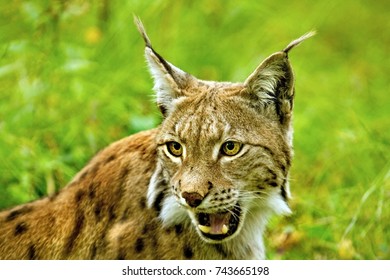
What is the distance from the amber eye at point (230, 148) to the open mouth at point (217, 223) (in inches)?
12.2

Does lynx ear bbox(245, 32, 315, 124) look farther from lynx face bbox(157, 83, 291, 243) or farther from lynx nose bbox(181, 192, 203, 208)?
lynx nose bbox(181, 192, 203, 208)

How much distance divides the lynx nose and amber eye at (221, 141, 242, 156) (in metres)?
0.34

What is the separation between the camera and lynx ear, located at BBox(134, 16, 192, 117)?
550 centimetres

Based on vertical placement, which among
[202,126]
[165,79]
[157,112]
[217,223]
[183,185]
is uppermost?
[165,79]

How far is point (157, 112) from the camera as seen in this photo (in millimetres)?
6488

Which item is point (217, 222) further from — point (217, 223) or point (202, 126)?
point (202, 126)

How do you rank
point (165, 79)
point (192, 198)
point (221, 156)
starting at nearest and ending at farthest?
point (192, 198) → point (221, 156) → point (165, 79)

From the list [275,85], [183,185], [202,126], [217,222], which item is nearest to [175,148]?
[202,126]

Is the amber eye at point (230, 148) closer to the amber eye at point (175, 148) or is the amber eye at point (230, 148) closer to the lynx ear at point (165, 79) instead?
the amber eye at point (175, 148)

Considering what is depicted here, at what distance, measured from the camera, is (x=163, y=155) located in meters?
5.52

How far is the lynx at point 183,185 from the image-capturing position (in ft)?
17.7

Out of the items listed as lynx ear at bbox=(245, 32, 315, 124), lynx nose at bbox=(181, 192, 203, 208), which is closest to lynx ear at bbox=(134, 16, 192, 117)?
lynx ear at bbox=(245, 32, 315, 124)

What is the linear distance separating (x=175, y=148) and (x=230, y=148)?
1.07 feet
